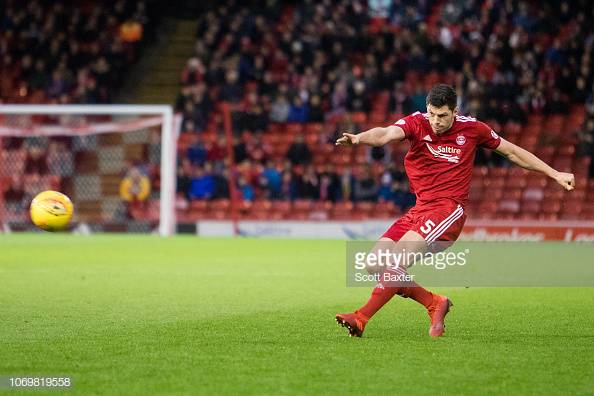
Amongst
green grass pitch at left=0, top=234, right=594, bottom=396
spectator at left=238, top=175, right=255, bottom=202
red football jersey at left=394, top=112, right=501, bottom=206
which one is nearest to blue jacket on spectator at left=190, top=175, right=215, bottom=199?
spectator at left=238, top=175, right=255, bottom=202

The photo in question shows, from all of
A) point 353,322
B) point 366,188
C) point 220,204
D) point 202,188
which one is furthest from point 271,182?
point 353,322

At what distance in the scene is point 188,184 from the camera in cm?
2456

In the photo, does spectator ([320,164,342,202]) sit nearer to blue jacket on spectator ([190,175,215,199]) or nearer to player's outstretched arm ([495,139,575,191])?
blue jacket on spectator ([190,175,215,199])

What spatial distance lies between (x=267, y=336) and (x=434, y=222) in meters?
1.60

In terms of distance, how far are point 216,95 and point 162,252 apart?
9951 mm

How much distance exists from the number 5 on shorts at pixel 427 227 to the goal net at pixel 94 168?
15.5 metres

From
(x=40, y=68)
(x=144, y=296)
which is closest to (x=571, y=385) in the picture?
(x=144, y=296)

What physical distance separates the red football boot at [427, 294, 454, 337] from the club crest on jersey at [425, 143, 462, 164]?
1141 millimetres

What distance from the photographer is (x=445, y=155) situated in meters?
8.47

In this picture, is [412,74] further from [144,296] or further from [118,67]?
[144,296]

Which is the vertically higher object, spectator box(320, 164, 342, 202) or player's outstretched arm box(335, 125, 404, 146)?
player's outstretched arm box(335, 125, 404, 146)

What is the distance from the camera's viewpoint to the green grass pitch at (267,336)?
6168 mm

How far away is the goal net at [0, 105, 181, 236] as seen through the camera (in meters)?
23.9

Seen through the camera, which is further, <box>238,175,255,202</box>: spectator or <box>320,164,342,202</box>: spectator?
<box>238,175,255,202</box>: spectator
